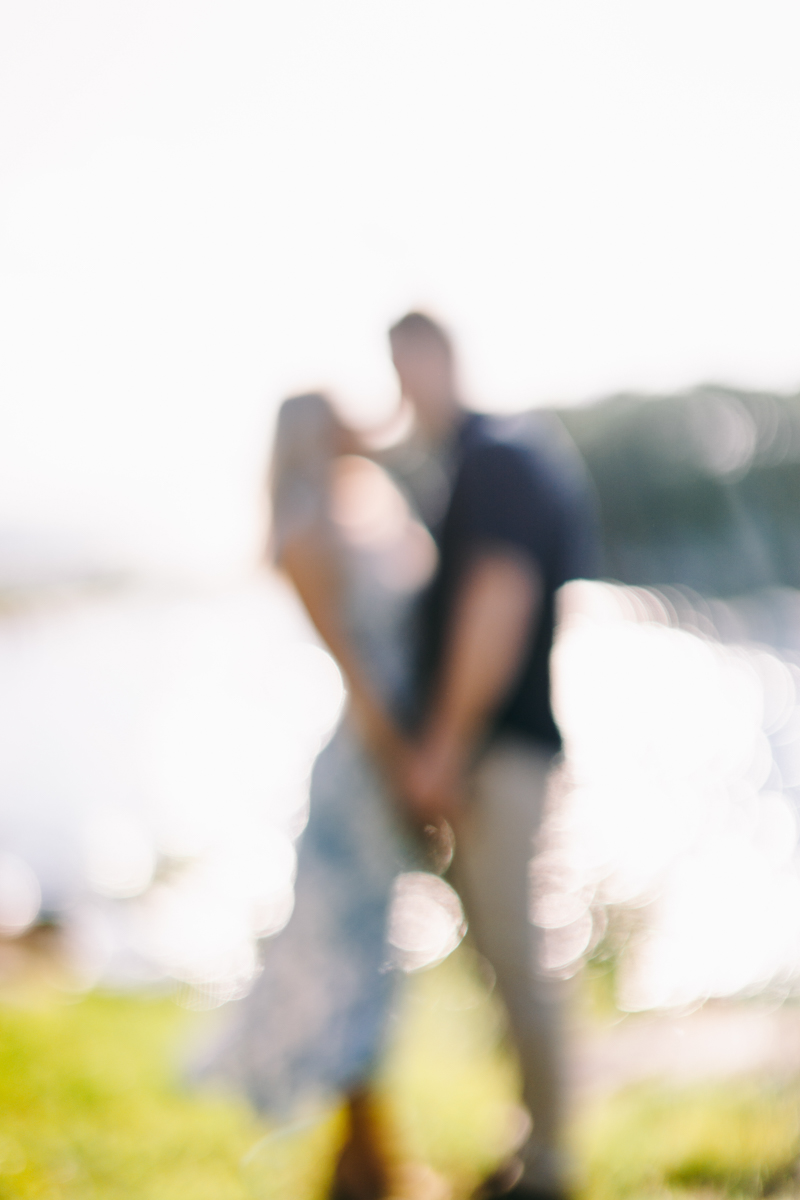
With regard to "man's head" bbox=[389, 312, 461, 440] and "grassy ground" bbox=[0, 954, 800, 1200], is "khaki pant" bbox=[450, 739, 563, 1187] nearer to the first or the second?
"grassy ground" bbox=[0, 954, 800, 1200]

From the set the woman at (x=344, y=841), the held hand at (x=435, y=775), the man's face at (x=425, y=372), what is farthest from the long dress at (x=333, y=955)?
the man's face at (x=425, y=372)

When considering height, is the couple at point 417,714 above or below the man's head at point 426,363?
below

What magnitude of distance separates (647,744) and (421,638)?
31.8 feet

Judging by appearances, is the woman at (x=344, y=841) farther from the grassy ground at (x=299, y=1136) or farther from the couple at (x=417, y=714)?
the grassy ground at (x=299, y=1136)

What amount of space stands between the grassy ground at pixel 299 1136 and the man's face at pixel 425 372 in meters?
1.42

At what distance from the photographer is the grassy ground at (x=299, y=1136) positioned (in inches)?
89.8

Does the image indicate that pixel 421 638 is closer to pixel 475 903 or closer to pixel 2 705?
pixel 475 903

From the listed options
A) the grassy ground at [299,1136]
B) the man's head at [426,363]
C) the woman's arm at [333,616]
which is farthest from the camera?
the grassy ground at [299,1136]

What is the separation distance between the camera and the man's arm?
5.89ft

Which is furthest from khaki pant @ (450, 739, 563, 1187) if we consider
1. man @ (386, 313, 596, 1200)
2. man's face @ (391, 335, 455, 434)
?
man's face @ (391, 335, 455, 434)

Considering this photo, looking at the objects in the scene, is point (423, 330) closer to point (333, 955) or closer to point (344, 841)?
point (344, 841)

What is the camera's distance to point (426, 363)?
1930mm

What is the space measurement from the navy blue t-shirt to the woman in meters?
0.07

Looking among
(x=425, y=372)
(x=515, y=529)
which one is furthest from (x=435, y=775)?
(x=425, y=372)
